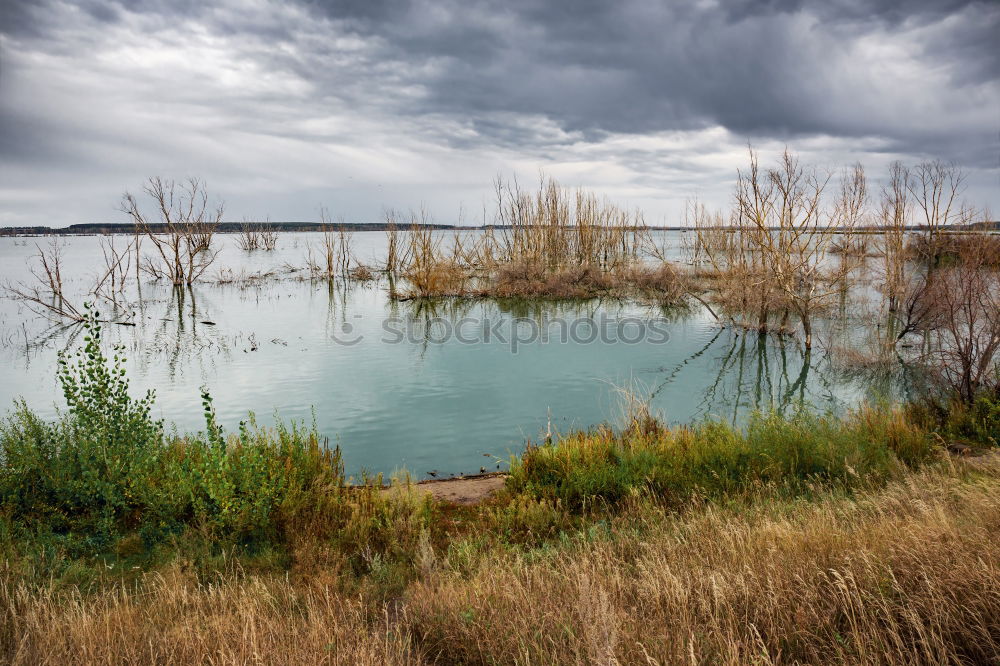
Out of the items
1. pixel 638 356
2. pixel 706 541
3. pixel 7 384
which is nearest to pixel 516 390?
pixel 638 356

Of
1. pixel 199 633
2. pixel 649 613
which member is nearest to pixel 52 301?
pixel 199 633

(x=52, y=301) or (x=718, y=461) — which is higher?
(x=52, y=301)

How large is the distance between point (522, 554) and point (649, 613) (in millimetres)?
1729

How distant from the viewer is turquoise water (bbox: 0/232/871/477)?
34.8 feet

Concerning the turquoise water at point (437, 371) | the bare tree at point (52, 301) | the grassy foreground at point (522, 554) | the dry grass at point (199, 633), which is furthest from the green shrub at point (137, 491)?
the bare tree at point (52, 301)

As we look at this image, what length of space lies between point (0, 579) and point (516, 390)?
9480mm

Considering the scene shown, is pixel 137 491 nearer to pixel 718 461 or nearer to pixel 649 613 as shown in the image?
pixel 649 613

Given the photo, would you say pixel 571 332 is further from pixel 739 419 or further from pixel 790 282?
pixel 739 419

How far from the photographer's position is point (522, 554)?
4875 mm

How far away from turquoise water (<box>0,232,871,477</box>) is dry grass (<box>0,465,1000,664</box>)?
4846mm

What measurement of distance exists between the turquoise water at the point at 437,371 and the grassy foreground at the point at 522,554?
2469 millimetres

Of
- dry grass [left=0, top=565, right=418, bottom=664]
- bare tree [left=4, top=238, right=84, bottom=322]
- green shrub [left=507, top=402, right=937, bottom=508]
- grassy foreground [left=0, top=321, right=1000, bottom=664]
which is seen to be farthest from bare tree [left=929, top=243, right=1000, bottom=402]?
bare tree [left=4, top=238, right=84, bottom=322]

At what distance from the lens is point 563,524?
598 cm

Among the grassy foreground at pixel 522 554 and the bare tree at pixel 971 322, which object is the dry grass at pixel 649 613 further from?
the bare tree at pixel 971 322
